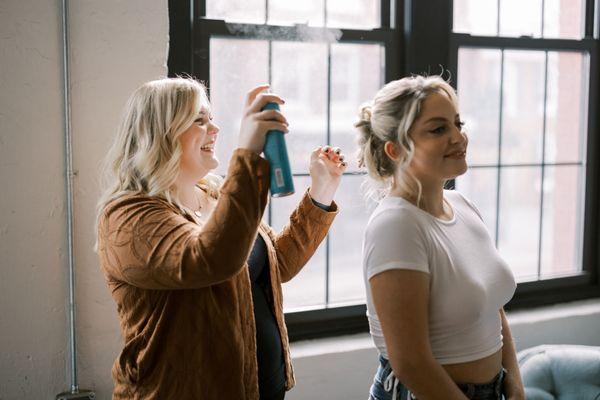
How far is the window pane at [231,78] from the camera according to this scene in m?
2.14

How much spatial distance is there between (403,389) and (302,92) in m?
1.20

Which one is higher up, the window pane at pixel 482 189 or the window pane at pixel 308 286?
the window pane at pixel 482 189

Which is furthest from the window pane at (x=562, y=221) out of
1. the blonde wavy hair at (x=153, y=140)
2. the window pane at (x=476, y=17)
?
the blonde wavy hair at (x=153, y=140)

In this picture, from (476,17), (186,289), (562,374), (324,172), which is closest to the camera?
(186,289)

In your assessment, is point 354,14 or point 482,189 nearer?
point 354,14

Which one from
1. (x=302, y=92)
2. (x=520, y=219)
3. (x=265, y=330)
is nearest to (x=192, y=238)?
(x=265, y=330)

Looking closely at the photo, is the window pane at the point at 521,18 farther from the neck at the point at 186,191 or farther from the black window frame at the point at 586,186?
the neck at the point at 186,191

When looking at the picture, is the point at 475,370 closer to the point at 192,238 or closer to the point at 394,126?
the point at 394,126

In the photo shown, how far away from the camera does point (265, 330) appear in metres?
1.51

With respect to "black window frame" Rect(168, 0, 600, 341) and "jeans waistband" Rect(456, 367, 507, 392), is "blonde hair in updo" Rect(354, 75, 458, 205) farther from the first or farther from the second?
"black window frame" Rect(168, 0, 600, 341)

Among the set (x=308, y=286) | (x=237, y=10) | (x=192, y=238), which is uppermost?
(x=237, y=10)

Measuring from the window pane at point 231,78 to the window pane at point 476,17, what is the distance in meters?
0.81

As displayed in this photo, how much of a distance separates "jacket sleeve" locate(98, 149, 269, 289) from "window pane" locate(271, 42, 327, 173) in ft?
3.34

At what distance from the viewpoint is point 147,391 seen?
136cm
